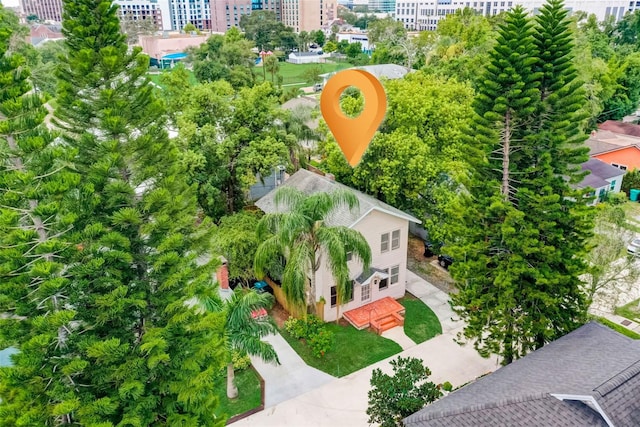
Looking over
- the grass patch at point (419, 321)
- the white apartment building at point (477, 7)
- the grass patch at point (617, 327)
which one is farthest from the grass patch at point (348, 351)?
the white apartment building at point (477, 7)

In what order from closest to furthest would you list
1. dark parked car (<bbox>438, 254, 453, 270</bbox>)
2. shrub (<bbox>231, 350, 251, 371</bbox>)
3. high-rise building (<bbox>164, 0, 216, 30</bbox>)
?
shrub (<bbox>231, 350, 251, 371</bbox>) < dark parked car (<bbox>438, 254, 453, 270</bbox>) < high-rise building (<bbox>164, 0, 216, 30</bbox>)

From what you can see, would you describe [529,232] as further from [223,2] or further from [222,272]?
[223,2]

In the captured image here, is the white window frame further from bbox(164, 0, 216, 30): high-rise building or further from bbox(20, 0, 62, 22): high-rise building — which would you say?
bbox(20, 0, 62, 22): high-rise building

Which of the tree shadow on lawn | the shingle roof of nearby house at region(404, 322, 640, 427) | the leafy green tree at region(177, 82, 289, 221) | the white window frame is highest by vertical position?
the leafy green tree at region(177, 82, 289, 221)

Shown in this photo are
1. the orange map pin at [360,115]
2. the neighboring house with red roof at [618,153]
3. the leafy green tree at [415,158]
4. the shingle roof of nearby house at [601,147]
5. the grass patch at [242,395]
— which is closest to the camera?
the orange map pin at [360,115]

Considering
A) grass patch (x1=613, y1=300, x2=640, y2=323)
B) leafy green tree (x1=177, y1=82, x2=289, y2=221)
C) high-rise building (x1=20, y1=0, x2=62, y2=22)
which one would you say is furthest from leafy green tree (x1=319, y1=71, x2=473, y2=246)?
high-rise building (x1=20, y1=0, x2=62, y2=22)

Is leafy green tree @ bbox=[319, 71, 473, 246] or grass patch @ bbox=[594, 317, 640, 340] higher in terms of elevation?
leafy green tree @ bbox=[319, 71, 473, 246]

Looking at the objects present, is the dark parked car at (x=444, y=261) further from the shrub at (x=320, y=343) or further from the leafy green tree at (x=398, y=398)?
the leafy green tree at (x=398, y=398)
